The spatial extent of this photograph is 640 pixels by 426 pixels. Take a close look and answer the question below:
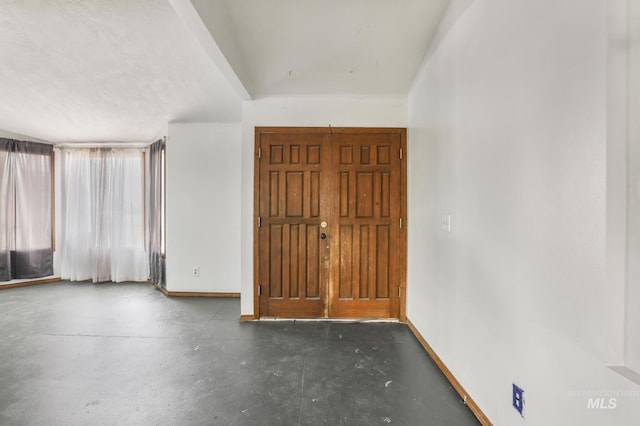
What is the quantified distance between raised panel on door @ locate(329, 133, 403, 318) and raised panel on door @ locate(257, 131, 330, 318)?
0.47 ft

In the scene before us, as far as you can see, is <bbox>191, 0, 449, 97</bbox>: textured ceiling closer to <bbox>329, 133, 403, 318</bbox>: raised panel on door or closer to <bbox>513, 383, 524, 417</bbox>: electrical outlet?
<bbox>329, 133, 403, 318</bbox>: raised panel on door

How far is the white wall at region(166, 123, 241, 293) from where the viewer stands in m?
3.70

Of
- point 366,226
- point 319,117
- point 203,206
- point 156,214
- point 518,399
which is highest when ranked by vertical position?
point 319,117

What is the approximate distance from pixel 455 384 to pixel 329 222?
1705 millimetres

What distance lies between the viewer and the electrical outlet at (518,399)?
123cm

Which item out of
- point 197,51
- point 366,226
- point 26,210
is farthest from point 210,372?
point 26,210

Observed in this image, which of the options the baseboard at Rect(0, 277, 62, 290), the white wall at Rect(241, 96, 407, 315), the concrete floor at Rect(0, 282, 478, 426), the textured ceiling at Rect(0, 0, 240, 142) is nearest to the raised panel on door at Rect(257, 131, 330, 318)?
the white wall at Rect(241, 96, 407, 315)

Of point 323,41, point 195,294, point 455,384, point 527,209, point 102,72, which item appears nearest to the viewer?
point 527,209

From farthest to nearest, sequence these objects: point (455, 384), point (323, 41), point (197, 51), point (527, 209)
→ point (197, 51)
point (323, 41)
point (455, 384)
point (527, 209)

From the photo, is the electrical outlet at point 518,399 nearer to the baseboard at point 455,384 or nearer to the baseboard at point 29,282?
the baseboard at point 455,384

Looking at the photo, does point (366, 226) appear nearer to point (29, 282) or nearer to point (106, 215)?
point (106, 215)

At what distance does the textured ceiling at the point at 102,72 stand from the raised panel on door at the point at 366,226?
164 centimetres

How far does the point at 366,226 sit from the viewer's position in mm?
2838

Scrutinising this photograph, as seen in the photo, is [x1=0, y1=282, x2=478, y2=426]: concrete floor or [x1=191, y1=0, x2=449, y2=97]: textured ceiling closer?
[x1=0, y1=282, x2=478, y2=426]: concrete floor
